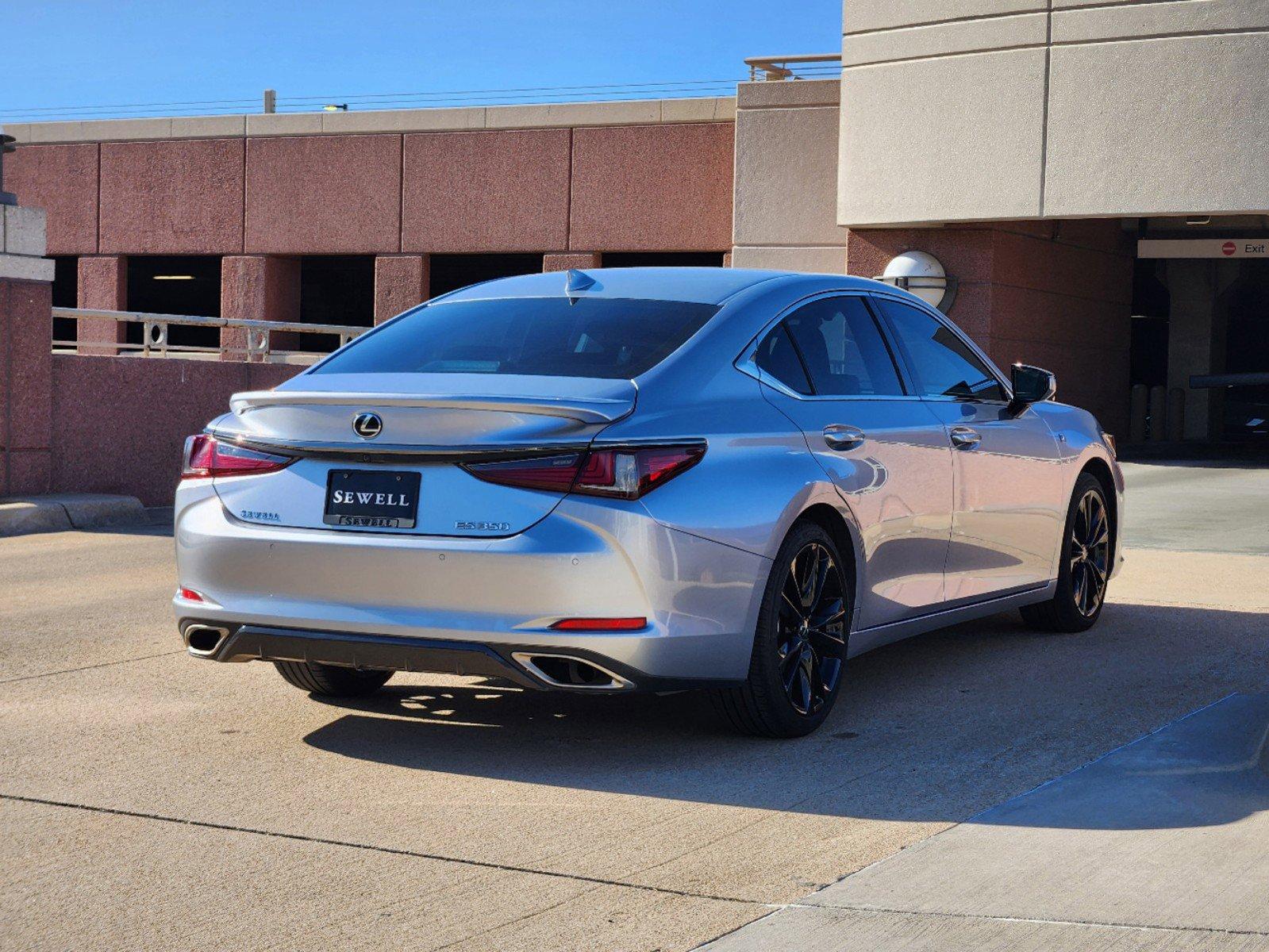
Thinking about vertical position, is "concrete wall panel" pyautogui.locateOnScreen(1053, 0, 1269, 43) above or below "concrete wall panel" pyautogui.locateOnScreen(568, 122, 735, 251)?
above

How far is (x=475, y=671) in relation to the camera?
5.10 meters

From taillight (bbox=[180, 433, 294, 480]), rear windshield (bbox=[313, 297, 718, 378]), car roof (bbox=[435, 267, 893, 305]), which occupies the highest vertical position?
car roof (bbox=[435, 267, 893, 305])

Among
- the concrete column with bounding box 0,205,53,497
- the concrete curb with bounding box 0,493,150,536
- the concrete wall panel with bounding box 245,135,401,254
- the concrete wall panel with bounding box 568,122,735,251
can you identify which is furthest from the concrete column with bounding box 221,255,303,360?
the concrete curb with bounding box 0,493,150,536

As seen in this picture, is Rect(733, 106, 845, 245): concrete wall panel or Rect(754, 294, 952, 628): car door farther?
Rect(733, 106, 845, 245): concrete wall panel

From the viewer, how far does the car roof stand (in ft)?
20.0

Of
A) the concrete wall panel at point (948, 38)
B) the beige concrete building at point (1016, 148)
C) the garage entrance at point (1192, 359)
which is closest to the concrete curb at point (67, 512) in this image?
the beige concrete building at point (1016, 148)

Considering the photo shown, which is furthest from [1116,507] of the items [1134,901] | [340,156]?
[340,156]

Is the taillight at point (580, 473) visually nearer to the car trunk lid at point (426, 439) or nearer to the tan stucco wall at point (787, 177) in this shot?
the car trunk lid at point (426, 439)

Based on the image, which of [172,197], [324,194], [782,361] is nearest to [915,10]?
[324,194]

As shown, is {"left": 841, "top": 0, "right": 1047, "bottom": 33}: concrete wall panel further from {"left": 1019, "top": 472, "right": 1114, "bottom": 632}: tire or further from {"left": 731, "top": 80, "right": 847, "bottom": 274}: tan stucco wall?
{"left": 1019, "top": 472, "right": 1114, "bottom": 632}: tire

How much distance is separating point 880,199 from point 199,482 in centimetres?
1915

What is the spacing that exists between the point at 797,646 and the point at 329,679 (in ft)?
5.79

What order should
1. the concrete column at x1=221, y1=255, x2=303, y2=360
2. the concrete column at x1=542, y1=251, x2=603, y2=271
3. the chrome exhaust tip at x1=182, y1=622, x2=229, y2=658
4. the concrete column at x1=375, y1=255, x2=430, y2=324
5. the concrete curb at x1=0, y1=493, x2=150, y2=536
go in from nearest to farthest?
the chrome exhaust tip at x1=182, y1=622, x2=229, y2=658 → the concrete curb at x1=0, y1=493, x2=150, y2=536 → the concrete column at x1=542, y1=251, x2=603, y2=271 → the concrete column at x1=375, y1=255, x2=430, y2=324 → the concrete column at x1=221, y1=255, x2=303, y2=360

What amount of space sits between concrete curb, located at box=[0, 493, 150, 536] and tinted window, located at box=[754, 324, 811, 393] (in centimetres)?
776
